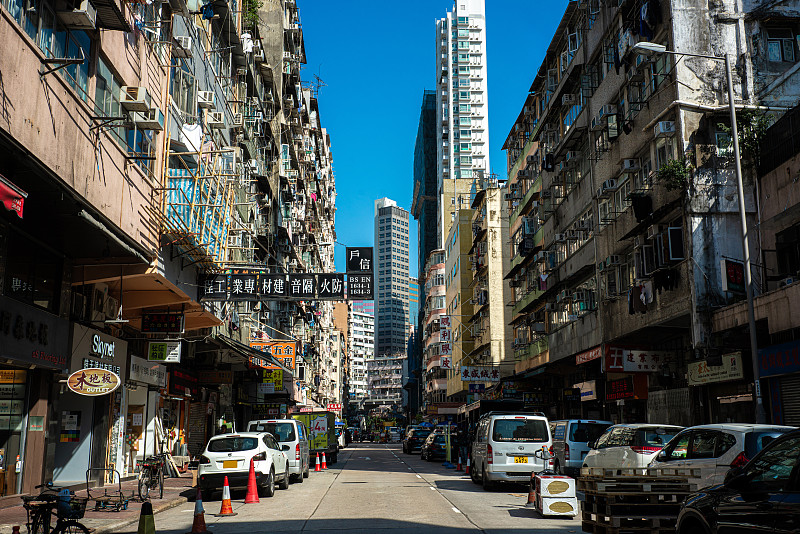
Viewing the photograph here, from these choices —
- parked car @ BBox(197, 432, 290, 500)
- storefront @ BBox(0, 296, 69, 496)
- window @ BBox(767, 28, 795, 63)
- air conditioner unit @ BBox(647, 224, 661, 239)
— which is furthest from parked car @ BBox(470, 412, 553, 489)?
window @ BBox(767, 28, 795, 63)

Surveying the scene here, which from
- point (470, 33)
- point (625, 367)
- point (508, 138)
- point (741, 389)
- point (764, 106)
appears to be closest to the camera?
point (741, 389)

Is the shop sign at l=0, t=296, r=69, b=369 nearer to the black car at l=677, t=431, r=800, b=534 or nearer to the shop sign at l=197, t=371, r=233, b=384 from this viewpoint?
the black car at l=677, t=431, r=800, b=534

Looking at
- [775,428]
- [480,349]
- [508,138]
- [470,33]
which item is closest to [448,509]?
[775,428]

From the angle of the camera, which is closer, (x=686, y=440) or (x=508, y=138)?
(x=686, y=440)

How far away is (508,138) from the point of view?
160ft

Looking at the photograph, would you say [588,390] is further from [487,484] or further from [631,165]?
[487,484]

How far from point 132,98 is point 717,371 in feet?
54.2

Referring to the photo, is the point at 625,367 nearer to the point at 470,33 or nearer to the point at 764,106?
the point at 764,106

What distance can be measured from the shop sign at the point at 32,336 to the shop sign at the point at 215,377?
16.5 metres

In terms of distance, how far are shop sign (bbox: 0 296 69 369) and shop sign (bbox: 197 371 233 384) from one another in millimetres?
16453

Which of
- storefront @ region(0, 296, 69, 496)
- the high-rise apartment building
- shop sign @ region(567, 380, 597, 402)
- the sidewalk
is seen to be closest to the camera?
the sidewalk

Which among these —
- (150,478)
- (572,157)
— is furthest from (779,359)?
(572,157)

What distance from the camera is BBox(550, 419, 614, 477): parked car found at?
2077cm

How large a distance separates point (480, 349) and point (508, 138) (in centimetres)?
1912
